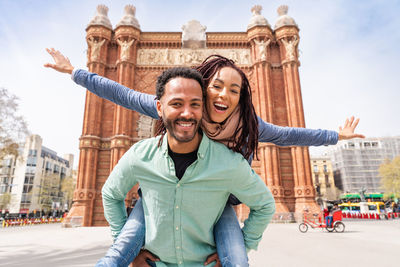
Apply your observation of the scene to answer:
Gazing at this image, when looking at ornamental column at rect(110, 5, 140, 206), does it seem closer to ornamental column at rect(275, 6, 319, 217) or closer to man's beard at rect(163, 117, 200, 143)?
ornamental column at rect(275, 6, 319, 217)

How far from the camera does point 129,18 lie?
16797 millimetres

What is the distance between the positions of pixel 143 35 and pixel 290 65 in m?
10.1

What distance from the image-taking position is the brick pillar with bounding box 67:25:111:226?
13.8m

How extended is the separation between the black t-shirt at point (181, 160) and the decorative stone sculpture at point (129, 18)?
17451mm

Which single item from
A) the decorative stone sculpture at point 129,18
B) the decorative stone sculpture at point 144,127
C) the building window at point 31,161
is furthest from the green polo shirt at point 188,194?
the building window at point 31,161

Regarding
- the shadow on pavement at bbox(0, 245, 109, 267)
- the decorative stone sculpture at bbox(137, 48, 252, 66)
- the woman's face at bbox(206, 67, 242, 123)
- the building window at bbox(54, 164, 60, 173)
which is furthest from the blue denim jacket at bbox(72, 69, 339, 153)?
the building window at bbox(54, 164, 60, 173)

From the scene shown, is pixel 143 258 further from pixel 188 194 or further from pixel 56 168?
pixel 56 168

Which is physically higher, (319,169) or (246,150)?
(319,169)

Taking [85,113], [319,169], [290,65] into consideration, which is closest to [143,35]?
[85,113]

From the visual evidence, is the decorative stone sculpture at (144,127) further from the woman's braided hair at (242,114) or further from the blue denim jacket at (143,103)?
the woman's braided hair at (242,114)

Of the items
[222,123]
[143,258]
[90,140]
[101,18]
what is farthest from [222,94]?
[101,18]

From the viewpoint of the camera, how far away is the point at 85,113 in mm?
15164

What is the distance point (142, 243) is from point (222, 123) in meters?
0.84

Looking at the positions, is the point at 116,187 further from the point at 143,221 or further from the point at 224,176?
the point at 224,176
